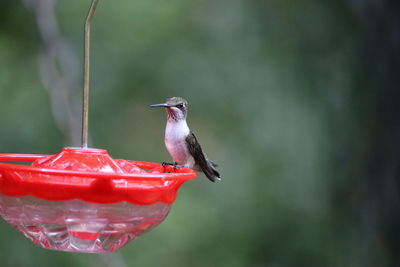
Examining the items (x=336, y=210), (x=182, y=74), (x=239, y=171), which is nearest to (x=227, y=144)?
(x=239, y=171)

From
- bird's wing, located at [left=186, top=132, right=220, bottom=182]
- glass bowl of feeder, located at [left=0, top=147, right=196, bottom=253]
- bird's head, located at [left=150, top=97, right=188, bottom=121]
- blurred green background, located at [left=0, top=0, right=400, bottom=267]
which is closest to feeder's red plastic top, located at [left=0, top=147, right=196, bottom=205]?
glass bowl of feeder, located at [left=0, top=147, right=196, bottom=253]

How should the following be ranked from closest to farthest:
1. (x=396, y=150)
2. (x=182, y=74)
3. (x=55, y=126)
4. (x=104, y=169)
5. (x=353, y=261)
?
(x=104, y=169), (x=396, y=150), (x=353, y=261), (x=55, y=126), (x=182, y=74)

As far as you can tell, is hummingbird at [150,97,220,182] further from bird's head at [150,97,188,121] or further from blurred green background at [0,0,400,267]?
blurred green background at [0,0,400,267]

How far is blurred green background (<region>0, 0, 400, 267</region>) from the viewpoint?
525 cm

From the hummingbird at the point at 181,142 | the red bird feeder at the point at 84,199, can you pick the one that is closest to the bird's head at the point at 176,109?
the hummingbird at the point at 181,142

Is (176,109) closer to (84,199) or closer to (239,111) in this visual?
(84,199)

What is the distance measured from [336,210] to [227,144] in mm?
1610

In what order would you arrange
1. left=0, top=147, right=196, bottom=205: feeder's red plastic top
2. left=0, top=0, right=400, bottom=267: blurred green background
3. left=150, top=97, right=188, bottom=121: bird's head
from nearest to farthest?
left=0, top=147, right=196, bottom=205: feeder's red plastic top, left=150, top=97, right=188, bottom=121: bird's head, left=0, top=0, right=400, bottom=267: blurred green background

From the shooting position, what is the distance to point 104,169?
2.16 meters

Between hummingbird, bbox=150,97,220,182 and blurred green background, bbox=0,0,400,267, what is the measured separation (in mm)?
1873

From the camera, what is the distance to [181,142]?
3.70m

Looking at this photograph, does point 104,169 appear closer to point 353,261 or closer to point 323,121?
point 353,261

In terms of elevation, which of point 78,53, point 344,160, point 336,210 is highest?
point 78,53

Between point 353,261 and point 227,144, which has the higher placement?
point 227,144
